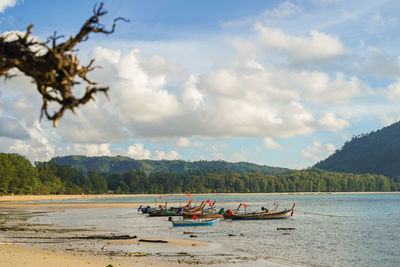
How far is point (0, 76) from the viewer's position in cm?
788

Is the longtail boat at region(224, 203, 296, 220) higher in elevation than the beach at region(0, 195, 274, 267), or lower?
lower

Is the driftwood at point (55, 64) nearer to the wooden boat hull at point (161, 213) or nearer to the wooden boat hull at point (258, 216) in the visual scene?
the wooden boat hull at point (258, 216)

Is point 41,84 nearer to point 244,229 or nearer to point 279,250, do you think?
point 279,250

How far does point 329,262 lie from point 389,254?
8323 mm

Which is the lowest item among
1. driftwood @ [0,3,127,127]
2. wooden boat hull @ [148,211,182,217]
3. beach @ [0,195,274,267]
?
wooden boat hull @ [148,211,182,217]

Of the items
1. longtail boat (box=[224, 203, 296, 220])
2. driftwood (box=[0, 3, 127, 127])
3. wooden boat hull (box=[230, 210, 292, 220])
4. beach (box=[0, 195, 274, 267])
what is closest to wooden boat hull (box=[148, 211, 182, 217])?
longtail boat (box=[224, 203, 296, 220])

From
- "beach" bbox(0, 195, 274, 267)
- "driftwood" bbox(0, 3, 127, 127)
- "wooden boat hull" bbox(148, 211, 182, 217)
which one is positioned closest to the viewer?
"driftwood" bbox(0, 3, 127, 127)

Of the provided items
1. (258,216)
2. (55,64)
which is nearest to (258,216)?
(258,216)

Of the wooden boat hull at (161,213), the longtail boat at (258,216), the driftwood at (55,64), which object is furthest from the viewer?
the wooden boat hull at (161,213)

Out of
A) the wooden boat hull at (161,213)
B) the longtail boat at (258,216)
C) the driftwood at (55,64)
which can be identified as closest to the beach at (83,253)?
the driftwood at (55,64)

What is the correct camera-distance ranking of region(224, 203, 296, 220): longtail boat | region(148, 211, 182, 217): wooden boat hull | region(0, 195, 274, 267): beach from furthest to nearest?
region(148, 211, 182, 217): wooden boat hull → region(224, 203, 296, 220): longtail boat → region(0, 195, 274, 267): beach

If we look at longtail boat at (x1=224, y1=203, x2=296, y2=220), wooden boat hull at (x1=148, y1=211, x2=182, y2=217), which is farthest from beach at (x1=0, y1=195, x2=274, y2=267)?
wooden boat hull at (x1=148, y1=211, x2=182, y2=217)

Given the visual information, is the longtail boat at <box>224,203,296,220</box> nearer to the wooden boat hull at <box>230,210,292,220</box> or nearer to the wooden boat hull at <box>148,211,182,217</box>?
the wooden boat hull at <box>230,210,292,220</box>

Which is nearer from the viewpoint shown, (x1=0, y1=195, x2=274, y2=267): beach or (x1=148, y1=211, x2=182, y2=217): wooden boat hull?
(x1=0, y1=195, x2=274, y2=267): beach
